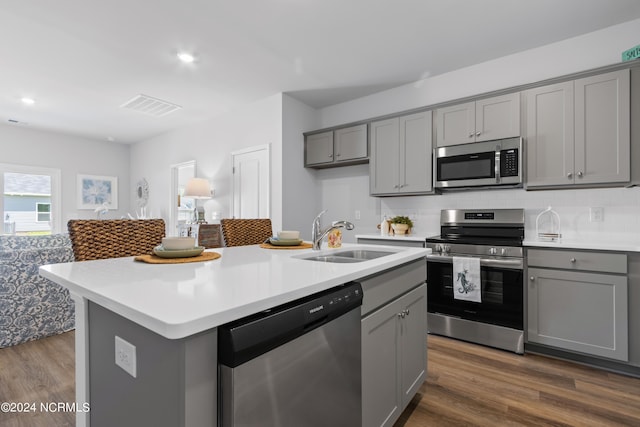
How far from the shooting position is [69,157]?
237 inches

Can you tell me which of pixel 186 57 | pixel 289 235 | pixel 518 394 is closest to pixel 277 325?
pixel 289 235

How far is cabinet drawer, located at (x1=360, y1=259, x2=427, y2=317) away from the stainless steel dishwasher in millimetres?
96

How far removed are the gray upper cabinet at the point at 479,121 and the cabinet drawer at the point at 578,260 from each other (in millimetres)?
1078

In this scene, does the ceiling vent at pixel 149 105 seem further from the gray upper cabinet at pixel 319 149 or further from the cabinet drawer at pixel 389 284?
the cabinet drawer at pixel 389 284

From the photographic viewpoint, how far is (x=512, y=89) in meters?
2.83

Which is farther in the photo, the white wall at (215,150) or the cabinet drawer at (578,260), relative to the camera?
the white wall at (215,150)

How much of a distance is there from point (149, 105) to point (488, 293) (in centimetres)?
482

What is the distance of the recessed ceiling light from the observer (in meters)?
3.12

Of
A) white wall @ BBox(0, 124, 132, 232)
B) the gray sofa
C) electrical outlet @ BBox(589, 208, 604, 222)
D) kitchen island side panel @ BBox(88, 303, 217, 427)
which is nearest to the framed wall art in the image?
white wall @ BBox(0, 124, 132, 232)

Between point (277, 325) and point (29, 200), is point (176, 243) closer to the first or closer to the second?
point (277, 325)

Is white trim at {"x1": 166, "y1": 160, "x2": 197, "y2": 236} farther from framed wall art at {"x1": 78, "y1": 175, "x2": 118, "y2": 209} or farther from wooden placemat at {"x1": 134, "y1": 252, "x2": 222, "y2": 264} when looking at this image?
wooden placemat at {"x1": 134, "y1": 252, "x2": 222, "y2": 264}

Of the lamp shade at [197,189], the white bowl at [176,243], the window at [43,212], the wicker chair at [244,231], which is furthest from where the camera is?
the window at [43,212]

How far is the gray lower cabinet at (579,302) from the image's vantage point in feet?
7.39

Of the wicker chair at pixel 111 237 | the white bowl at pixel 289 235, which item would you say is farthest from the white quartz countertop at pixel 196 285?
the white bowl at pixel 289 235
